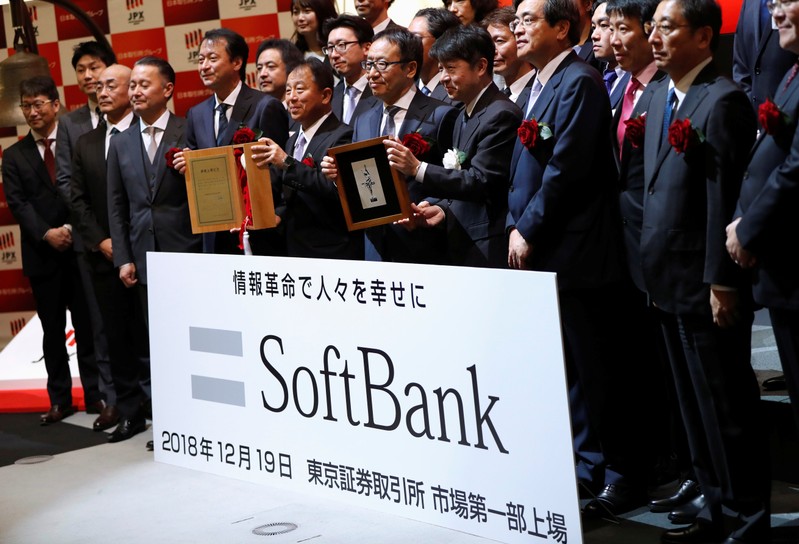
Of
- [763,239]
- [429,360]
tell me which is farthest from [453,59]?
[763,239]

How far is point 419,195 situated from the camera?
4.32 meters

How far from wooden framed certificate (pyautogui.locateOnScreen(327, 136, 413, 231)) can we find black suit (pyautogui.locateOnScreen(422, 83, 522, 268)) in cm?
12

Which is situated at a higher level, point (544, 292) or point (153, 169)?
point (153, 169)

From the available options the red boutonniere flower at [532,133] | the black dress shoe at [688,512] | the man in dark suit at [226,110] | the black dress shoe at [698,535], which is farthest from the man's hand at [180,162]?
the black dress shoe at [698,535]

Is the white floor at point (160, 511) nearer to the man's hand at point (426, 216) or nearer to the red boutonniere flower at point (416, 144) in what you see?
the man's hand at point (426, 216)

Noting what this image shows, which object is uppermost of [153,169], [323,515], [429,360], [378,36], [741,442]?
[378,36]

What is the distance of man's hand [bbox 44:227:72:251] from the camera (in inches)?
234

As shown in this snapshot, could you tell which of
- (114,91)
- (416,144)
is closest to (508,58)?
(416,144)

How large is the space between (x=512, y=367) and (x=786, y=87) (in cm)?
109

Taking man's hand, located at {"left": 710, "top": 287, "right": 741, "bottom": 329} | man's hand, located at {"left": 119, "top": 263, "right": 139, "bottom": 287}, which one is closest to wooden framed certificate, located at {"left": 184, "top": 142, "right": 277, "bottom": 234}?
man's hand, located at {"left": 119, "top": 263, "right": 139, "bottom": 287}

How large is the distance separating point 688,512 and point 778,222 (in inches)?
45.7

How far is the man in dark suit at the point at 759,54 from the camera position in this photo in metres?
3.94

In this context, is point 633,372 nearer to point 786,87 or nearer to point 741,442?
point 741,442

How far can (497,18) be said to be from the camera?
445cm
